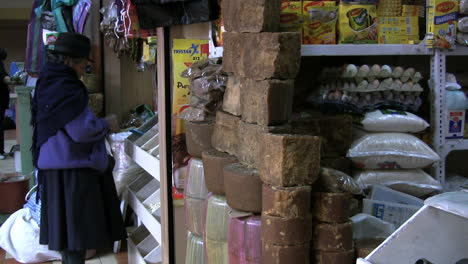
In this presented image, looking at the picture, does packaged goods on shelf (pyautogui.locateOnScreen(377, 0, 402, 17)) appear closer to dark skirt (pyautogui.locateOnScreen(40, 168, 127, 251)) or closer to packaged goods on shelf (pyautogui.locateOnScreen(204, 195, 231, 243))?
packaged goods on shelf (pyautogui.locateOnScreen(204, 195, 231, 243))

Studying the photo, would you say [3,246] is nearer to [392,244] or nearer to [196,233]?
[196,233]

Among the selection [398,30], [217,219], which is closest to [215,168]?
[217,219]

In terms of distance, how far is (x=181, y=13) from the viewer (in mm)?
2641

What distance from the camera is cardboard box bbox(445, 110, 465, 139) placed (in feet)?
8.11

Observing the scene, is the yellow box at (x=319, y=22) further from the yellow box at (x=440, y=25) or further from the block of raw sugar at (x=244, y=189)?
the block of raw sugar at (x=244, y=189)

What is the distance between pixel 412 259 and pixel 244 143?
785 mm

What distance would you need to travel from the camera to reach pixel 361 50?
225 cm

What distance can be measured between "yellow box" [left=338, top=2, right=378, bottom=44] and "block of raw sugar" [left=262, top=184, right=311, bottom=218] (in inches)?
32.1

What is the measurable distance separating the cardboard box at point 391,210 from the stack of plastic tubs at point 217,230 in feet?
1.92

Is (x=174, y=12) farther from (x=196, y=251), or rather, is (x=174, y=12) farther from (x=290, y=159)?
(x=290, y=159)

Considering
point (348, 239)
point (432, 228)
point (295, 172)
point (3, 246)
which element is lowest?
point (3, 246)

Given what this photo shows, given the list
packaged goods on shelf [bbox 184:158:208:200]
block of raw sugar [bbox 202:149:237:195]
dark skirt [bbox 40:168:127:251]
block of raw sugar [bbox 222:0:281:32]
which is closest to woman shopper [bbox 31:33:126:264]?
dark skirt [bbox 40:168:127:251]

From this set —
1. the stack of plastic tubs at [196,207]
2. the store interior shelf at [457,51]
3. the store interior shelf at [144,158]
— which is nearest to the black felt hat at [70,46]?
the store interior shelf at [144,158]

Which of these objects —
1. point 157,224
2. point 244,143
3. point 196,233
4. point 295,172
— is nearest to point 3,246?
point 157,224
